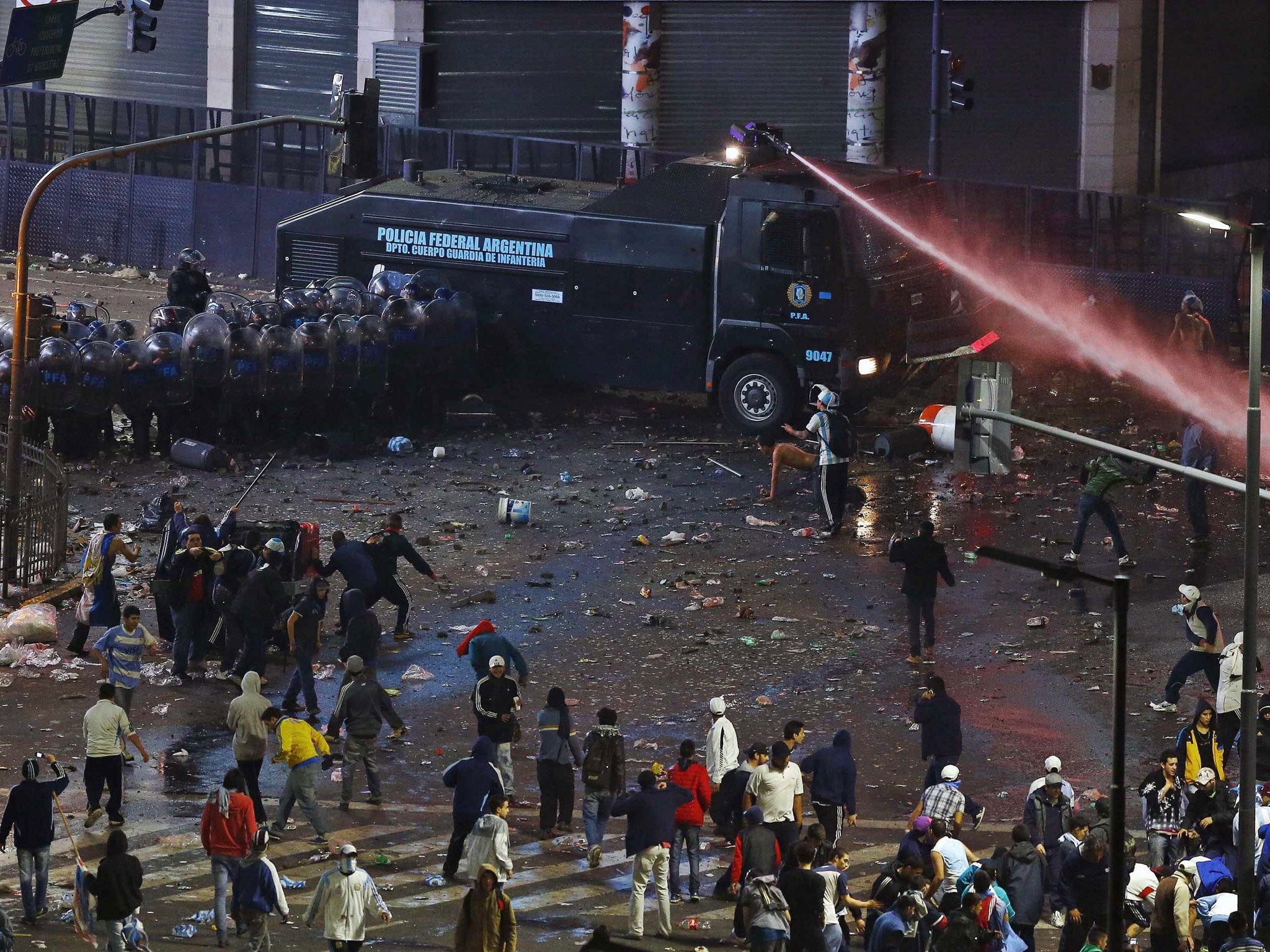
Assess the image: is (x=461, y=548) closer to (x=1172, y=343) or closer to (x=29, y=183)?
(x=1172, y=343)

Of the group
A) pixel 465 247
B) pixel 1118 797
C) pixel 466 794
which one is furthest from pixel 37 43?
pixel 1118 797

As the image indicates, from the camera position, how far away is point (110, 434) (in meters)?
26.0

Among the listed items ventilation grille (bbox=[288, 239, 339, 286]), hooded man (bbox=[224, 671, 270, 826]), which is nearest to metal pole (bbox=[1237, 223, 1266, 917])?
hooded man (bbox=[224, 671, 270, 826])

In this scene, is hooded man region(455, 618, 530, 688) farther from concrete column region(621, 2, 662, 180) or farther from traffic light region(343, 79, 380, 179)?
concrete column region(621, 2, 662, 180)

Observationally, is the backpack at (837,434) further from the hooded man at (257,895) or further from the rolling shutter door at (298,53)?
the rolling shutter door at (298,53)

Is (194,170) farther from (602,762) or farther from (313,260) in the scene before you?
(602,762)

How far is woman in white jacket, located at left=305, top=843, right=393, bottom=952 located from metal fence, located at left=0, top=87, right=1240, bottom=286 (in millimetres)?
21381

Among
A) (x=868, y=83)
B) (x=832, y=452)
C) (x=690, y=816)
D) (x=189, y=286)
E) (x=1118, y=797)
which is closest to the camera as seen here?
(x=1118, y=797)

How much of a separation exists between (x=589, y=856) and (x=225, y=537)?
20.9 feet

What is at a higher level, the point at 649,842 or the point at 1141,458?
the point at 1141,458

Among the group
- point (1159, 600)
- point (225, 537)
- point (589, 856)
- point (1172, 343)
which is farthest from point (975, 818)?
point (1172, 343)

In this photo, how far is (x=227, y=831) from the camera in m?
13.7

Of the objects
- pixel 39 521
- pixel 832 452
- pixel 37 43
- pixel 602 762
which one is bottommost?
pixel 602 762

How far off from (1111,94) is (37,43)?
Result: 17.4 meters
